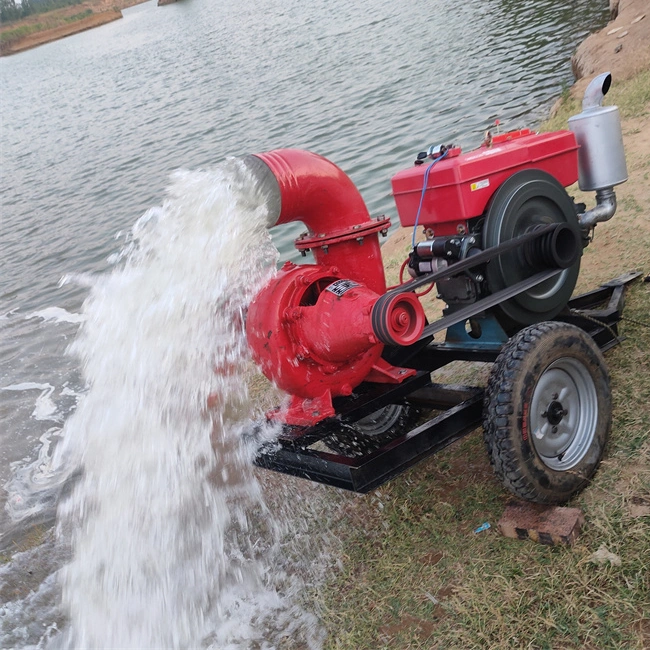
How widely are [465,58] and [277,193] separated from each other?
40.6 ft

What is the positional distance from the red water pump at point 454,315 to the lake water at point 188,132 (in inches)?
15.1

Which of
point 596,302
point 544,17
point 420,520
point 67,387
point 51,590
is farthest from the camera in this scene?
point 544,17

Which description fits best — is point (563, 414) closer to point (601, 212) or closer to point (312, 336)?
point (312, 336)

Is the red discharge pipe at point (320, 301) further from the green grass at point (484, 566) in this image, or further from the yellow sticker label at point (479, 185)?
the green grass at point (484, 566)

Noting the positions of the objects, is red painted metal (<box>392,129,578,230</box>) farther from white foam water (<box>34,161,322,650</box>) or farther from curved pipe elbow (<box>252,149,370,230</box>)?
white foam water (<box>34,161,322,650</box>)

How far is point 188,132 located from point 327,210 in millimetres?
12150

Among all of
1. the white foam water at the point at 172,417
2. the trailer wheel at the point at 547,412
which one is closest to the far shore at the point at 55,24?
the white foam water at the point at 172,417

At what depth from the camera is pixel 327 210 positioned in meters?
3.14

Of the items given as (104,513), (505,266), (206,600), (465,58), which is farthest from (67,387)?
(465,58)

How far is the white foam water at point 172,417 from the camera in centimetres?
304

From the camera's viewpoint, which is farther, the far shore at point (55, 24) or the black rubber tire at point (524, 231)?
the far shore at point (55, 24)

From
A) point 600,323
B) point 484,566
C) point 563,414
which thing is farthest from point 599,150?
point 484,566

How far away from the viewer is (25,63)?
40875 mm

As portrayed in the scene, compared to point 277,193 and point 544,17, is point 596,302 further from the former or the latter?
point 544,17
